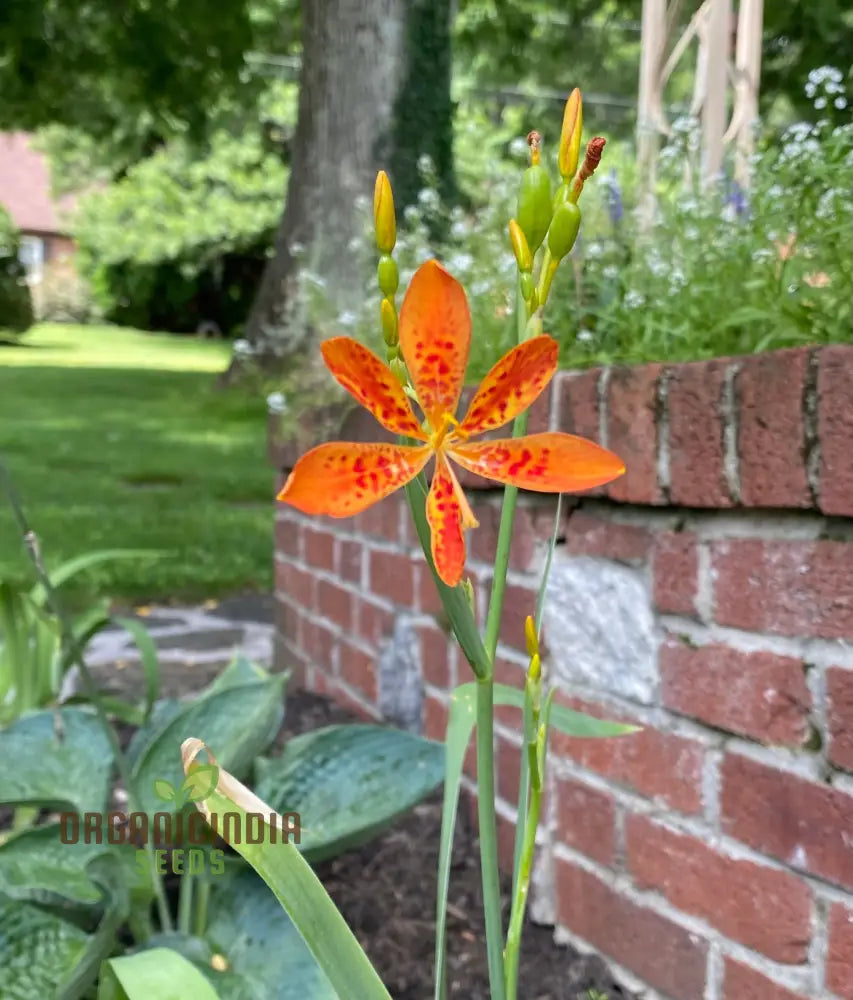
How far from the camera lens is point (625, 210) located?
7.13ft

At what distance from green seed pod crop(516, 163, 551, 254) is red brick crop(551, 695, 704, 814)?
0.85m

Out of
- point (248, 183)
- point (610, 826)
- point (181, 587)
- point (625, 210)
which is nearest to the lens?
point (610, 826)

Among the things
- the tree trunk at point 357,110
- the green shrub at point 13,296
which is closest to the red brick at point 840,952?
the tree trunk at point 357,110

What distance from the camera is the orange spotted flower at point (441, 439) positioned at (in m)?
0.51

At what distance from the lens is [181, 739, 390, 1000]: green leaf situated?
2.02 ft

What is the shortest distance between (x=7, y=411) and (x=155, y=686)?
744cm

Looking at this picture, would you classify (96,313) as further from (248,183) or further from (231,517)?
(231,517)

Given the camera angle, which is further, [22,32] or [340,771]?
[22,32]

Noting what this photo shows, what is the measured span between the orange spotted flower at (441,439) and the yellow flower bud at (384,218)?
23 millimetres

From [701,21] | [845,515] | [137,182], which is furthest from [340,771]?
[137,182]

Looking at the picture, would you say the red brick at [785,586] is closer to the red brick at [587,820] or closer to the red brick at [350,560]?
the red brick at [587,820]

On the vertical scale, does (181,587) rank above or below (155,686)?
below

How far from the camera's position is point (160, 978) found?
89 centimetres

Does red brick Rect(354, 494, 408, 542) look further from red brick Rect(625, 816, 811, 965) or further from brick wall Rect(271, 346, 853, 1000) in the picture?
red brick Rect(625, 816, 811, 965)
